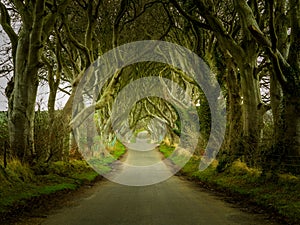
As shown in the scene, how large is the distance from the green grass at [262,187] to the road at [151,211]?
695 millimetres

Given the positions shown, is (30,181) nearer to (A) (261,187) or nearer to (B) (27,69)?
(B) (27,69)

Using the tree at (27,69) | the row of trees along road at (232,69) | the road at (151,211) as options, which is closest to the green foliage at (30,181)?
the row of trees along road at (232,69)

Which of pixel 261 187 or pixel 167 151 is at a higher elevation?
pixel 167 151

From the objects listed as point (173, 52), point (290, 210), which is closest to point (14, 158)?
point (290, 210)

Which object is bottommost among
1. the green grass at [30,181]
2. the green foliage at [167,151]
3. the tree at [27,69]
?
the green grass at [30,181]

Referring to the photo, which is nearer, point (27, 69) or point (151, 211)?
point (151, 211)

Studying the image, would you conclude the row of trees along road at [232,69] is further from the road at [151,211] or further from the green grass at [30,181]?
the road at [151,211]

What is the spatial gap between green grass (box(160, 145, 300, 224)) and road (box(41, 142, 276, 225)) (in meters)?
0.69

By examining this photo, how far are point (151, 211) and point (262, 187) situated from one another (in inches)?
160

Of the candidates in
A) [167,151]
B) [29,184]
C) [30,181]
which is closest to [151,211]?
[29,184]

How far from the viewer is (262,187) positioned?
452 inches

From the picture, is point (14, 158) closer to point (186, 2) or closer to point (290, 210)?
point (290, 210)

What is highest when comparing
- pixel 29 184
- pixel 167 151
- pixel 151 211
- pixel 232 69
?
pixel 232 69

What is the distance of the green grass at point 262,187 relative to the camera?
28.5ft
